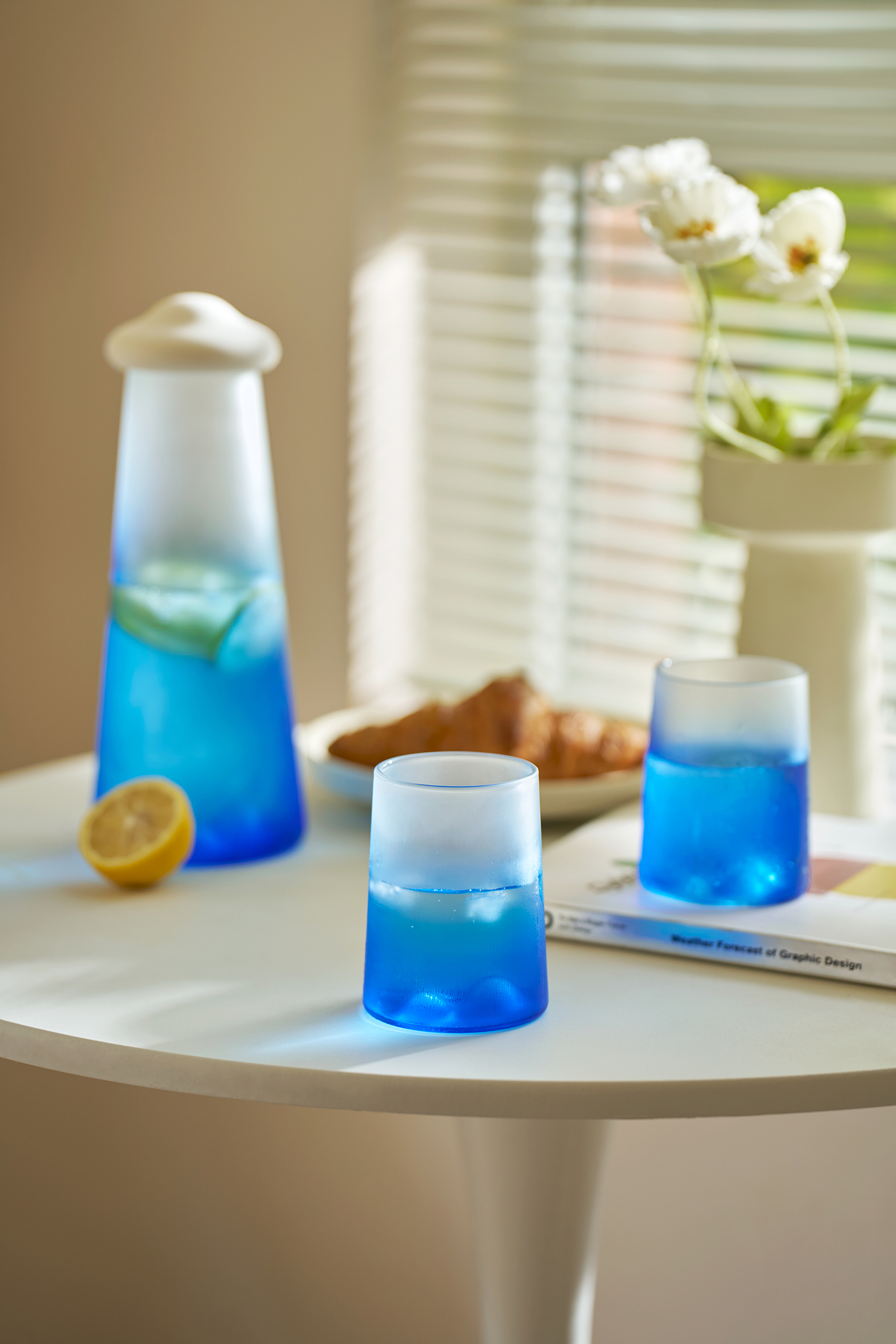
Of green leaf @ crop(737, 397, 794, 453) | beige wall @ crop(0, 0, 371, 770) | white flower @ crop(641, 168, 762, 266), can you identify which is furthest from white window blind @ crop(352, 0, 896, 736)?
white flower @ crop(641, 168, 762, 266)

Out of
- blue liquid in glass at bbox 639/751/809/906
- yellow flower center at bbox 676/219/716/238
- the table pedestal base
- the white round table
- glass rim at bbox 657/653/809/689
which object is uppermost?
yellow flower center at bbox 676/219/716/238

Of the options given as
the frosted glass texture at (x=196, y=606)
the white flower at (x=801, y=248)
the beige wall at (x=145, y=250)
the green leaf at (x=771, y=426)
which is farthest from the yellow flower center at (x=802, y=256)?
the beige wall at (x=145, y=250)

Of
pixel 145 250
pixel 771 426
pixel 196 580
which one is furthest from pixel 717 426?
pixel 145 250

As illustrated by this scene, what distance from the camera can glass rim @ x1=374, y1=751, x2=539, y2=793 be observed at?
29.2 inches

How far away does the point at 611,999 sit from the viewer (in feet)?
2.66

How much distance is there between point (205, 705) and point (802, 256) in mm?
512

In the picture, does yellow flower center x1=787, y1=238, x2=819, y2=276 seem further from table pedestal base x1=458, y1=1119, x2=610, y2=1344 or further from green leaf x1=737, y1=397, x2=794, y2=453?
table pedestal base x1=458, y1=1119, x2=610, y2=1344

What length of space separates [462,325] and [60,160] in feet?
1.89

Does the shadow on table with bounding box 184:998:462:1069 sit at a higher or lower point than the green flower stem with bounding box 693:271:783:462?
lower

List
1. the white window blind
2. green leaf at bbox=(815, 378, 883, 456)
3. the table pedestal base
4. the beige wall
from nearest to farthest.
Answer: the table pedestal base → green leaf at bbox=(815, 378, 883, 456) → the white window blind → the beige wall

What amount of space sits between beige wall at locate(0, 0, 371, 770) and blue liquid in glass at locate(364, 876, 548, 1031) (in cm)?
105

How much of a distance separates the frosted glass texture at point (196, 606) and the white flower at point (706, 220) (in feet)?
0.99

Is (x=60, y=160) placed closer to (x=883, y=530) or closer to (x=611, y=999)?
(x=883, y=530)

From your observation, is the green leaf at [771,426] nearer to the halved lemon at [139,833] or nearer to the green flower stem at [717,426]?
the green flower stem at [717,426]
